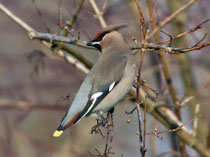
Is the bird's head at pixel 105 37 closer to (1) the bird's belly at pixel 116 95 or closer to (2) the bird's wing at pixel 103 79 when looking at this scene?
(2) the bird's wing at pixel 103 79

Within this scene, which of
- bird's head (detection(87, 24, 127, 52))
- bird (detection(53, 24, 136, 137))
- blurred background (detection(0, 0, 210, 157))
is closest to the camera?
bird (detection(53, 24, 136, 137))

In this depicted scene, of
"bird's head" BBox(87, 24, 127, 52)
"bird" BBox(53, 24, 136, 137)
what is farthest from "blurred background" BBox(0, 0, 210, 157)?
"bird" BBox(53, 24, 136, 137)

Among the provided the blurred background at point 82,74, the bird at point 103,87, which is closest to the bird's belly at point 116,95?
the bird at point 103,87

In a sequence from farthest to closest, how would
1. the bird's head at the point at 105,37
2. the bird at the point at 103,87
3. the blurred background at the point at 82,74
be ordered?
1. the blurred background at the point at 82,74
2. the bird's head at the point at 105,37
3. the bird at the point at 103,87

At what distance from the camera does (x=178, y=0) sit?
5.13m

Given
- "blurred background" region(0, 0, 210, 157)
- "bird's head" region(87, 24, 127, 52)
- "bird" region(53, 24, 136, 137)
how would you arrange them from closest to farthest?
"bird" region(53, 24, 136, 137) < "bird's head" region(87, 24, 127, 52) < "blurred background" region(0, 0, 210, 157)

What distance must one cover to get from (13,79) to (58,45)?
12.0 feet

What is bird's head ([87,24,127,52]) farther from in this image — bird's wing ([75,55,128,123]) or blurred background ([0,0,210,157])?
bird's wing ([75,55,128,123])

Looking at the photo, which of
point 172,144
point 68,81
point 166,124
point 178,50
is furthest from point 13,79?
point 178,50

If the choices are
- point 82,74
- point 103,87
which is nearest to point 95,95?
point 103,87

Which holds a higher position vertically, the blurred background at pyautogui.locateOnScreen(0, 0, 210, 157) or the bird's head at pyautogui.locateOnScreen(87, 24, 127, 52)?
the blurred background at pyautogui.locateOnScreen(0, 0, 210, 157)

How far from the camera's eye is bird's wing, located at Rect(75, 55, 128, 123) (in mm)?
3479

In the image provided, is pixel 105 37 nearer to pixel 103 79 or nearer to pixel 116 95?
pixel 103 79

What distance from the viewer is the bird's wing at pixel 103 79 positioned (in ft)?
11.4
